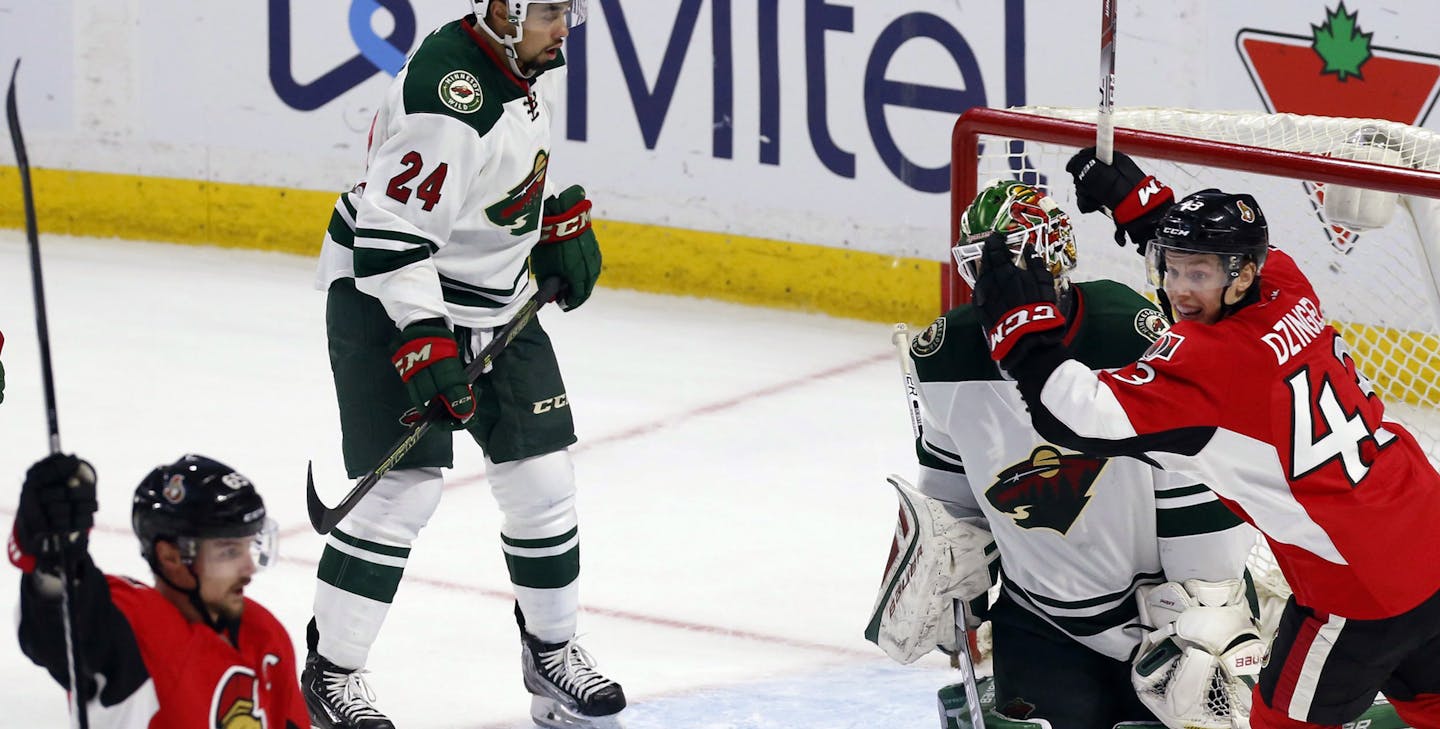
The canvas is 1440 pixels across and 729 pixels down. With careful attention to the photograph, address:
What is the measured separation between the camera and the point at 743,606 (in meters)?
3.81

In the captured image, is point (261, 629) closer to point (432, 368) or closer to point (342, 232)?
point (432, 368)

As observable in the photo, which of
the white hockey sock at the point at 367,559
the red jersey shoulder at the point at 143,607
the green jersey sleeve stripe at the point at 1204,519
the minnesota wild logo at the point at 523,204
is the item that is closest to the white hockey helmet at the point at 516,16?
the minnesota wild logo at the point at 523,204

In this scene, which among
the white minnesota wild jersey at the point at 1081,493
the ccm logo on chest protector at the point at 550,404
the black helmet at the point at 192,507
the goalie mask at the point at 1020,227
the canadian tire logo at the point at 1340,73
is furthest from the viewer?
the canadian tire logo at the point at 1340,73

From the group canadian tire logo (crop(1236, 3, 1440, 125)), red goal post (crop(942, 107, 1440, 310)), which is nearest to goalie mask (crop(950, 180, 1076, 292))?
red goal post (crop(942, 107, 1440, 310))

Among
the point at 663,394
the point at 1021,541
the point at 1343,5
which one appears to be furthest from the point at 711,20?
the point at 1021,541

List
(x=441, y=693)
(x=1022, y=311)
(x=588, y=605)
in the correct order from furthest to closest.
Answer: (x=588, y=605) → (x=441, y=693) → (x=1022, y=311)

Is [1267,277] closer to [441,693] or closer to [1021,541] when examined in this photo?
[1021,541]

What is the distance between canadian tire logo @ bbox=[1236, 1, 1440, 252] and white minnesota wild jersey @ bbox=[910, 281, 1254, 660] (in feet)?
7.52

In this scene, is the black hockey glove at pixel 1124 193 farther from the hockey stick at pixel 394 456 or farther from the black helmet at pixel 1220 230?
the hockey stick at pixel 394 456

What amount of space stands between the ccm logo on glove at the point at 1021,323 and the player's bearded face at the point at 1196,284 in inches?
5.9

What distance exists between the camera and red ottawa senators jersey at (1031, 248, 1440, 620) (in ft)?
7.67

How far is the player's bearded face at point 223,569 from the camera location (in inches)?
77.0

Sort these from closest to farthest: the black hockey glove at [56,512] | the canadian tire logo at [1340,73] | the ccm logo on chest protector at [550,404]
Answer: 1. the black hockey glove at [56,512]
2. the ccm logo on chest protector at [550,404]
3. the canadian tire logo at [1340,73]

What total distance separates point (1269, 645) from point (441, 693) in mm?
1320
